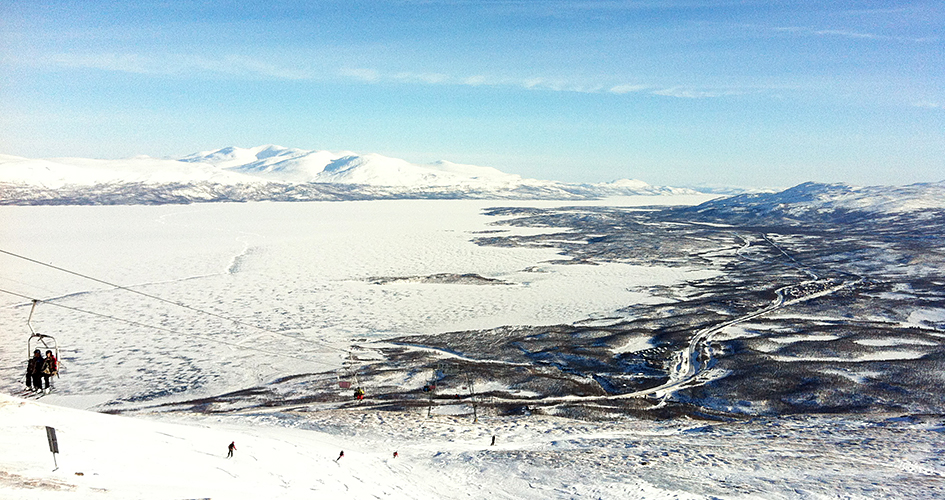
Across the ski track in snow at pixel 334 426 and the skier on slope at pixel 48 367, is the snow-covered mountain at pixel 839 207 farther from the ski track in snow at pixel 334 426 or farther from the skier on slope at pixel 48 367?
the skier on slope at pixel 48 367

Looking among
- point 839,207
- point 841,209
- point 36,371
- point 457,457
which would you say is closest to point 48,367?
point 36,371

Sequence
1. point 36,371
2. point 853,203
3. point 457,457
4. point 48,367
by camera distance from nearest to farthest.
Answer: point 36,371 < point 48,367 < point 457,457 < point 853,203

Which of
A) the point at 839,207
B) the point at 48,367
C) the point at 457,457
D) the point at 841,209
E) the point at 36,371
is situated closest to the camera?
the point at 36,371

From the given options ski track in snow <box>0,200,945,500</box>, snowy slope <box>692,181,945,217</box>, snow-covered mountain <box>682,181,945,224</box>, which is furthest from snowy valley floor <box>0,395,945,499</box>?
snowy slope <box>692,181,945,217</box>

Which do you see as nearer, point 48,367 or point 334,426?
point 48,367

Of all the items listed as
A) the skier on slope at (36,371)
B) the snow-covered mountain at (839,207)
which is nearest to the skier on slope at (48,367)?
the skier on slope at (36,371)

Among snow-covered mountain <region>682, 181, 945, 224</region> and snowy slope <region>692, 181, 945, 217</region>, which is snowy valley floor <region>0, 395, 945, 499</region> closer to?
snow-covered mountain <region>682, 181, 945, 224</region>

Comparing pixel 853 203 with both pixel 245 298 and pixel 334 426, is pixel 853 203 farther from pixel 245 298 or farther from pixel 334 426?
pixel 334 426

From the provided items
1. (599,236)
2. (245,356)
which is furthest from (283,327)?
(599,236)

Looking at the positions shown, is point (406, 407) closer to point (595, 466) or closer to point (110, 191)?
point (595, 466)
